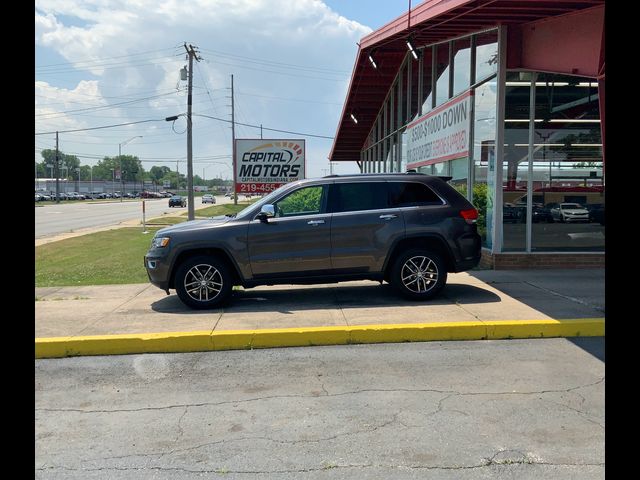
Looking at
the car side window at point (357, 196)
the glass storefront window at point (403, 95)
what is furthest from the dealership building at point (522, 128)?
the glass storefront window at point (403, 95)

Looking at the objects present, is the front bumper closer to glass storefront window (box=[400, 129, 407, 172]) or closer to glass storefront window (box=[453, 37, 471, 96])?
glass storefront window (box=[453, 37, 471, 96])

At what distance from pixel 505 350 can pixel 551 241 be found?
5687 millimetres

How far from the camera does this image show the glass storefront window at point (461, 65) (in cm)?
1221

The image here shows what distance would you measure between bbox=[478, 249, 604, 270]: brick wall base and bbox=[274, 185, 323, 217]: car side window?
4.33m

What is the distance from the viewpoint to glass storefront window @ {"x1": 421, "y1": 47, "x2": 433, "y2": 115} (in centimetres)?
1488

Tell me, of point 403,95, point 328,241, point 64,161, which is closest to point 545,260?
point 328,241

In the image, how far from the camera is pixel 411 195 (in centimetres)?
826

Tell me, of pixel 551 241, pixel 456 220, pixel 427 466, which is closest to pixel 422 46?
pixel 551 241

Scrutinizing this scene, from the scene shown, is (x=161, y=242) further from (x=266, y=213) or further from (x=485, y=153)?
(x=485, y=153)

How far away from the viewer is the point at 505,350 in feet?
20.1

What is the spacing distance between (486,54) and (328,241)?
234 inches

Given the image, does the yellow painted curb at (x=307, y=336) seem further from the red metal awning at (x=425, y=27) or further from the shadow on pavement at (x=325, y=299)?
the red metal awning at (x=425, y=27)

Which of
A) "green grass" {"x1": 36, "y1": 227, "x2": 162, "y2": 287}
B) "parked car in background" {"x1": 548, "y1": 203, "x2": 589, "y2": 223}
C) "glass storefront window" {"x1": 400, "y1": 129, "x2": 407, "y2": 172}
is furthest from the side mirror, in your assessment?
"glass storefront window" {"x1": 400, "y1": 129, "x2": 407, "y2": 172}
